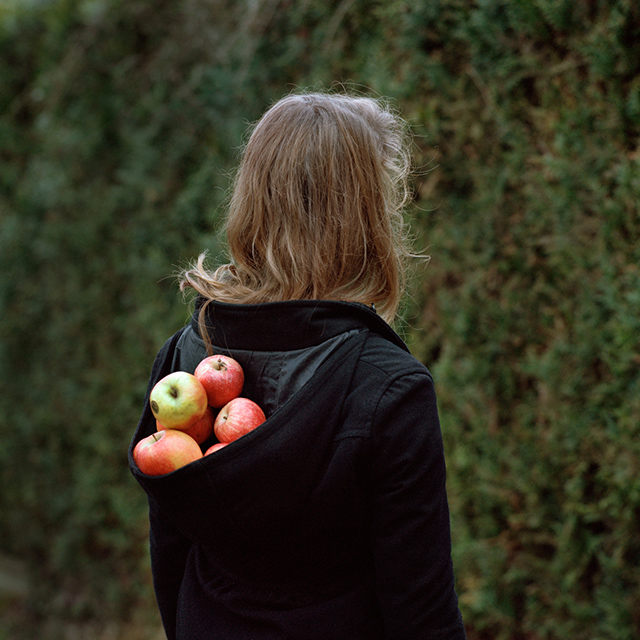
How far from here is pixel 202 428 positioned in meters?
1.28

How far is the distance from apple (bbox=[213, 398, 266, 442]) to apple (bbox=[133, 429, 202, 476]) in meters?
0.06

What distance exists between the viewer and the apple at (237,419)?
1.22 m

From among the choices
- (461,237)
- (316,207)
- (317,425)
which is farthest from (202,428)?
(461,237)

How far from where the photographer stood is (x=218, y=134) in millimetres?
3561

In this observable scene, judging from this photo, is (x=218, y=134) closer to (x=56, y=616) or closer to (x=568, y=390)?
(x=568, y=390)

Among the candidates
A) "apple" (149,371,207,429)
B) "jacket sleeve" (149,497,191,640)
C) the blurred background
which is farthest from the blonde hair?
the blurred background

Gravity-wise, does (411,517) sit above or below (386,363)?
below

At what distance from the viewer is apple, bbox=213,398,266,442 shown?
122cm

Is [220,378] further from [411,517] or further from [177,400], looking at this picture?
[411,517]

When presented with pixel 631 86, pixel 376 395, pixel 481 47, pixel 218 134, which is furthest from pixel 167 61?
pixel 376 395

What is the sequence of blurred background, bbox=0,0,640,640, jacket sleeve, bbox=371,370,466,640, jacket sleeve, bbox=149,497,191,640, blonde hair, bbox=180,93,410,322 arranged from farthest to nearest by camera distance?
blurred background, bbox=0,0,640,640 < jacket sleeve, bbox=149,497,191,640 < blonde hair, bbox=180,93,410,322 < jacket sleeve, bbox=371,370,466,640

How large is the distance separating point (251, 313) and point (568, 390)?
4.70 feet

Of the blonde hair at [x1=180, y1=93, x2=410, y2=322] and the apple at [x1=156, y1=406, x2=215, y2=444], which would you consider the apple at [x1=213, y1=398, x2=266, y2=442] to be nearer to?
the apple at [x1=156, y1=406, x2=215, y2=444]

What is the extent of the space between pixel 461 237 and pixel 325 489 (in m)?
1.61
